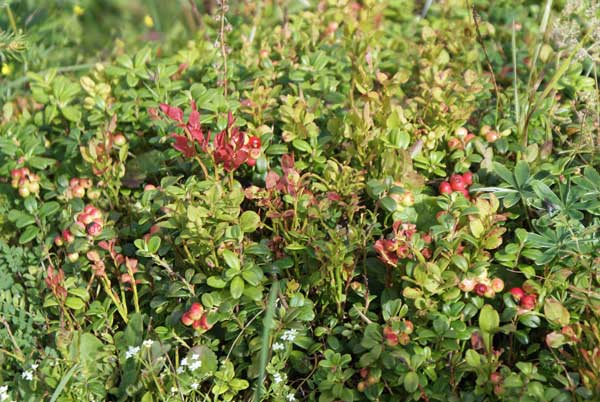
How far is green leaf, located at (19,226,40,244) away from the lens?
2.63m

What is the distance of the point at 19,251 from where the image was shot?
273 centimetres

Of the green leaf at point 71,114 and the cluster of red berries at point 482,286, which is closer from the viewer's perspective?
the cluster of red berries at point 482,286

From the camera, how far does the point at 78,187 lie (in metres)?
2.71

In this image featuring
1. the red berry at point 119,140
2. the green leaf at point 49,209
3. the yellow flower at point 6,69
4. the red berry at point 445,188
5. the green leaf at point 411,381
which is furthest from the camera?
the yellow flower at point 6,69

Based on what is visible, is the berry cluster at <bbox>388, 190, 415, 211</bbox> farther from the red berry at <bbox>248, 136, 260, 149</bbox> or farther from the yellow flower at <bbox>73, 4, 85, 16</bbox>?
the yellow flower at <bbox>73, 4, 85, 16</bbox>

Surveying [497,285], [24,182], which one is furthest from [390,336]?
[24,182]

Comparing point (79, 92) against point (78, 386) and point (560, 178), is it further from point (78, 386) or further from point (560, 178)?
point (560, 178)

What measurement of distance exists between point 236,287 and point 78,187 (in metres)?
0.87

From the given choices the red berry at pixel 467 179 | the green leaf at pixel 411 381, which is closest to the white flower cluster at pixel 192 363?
the green leaf at pixel 411 381

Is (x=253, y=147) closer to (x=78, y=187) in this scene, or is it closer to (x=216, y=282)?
(x=216, y=282)

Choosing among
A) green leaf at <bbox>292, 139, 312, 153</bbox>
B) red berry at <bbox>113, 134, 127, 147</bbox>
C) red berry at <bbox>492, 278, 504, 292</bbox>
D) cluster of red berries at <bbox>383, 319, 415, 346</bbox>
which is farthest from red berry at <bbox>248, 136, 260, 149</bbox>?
red berry at <bbox>492, 278, 504, 292</bbox>

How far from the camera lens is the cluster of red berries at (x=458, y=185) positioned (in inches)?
96.8

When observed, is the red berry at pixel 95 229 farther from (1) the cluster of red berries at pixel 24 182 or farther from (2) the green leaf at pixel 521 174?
(2) the green leaf at pixel 521 174

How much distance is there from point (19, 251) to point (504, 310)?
5.72 ft
